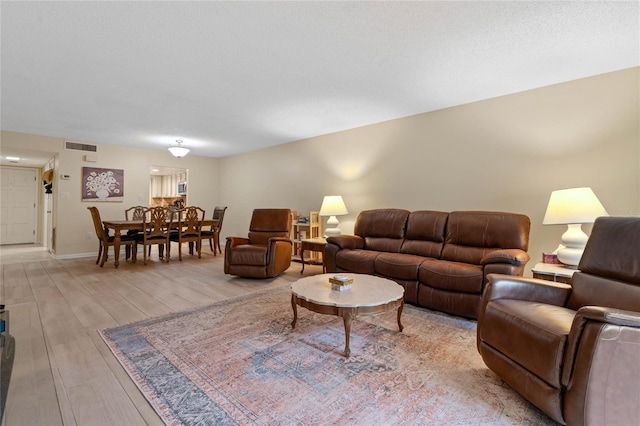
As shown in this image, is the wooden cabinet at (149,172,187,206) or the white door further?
the wooden cabinet at (149,172,187,206)

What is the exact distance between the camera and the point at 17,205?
752 cm

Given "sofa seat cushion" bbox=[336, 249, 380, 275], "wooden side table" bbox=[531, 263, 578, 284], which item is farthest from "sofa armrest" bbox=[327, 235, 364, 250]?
"wooden side table" bbox=[531, 263, 578, 284]

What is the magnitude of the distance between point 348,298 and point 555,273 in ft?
5.93

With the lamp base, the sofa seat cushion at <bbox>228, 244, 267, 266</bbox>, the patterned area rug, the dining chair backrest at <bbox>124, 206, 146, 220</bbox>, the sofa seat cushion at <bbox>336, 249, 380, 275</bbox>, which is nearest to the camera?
the patterned area rug

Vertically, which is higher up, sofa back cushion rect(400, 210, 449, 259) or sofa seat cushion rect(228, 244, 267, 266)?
sofa back cushion rect(400, 210, 449, 259)

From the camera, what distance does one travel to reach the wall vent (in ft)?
18.5

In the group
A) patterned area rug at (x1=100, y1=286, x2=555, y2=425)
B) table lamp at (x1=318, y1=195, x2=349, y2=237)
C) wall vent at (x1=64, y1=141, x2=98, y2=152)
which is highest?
wall vent at (x1=64, y1=141, x2=98, y2=152)

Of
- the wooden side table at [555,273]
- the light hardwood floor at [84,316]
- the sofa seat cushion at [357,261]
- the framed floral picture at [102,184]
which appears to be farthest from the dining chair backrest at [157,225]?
the wooden side table at [555,273]

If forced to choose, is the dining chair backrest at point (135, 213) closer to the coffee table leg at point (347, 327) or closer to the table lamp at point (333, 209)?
the table lamp at point (333, 209)

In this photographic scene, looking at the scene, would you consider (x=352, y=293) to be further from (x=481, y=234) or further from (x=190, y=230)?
(x=190, y=230)

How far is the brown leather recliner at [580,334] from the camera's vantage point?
3.92 ft

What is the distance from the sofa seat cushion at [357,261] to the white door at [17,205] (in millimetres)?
8923

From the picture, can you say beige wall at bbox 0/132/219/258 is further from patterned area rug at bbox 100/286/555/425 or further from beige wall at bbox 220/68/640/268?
patterned area rug at bbox 100/286/555/425

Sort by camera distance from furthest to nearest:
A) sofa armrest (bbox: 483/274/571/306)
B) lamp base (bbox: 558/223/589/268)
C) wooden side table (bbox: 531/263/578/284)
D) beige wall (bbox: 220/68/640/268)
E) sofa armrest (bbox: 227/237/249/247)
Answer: sofa armrest (bbox: 227/237/249/247)
beige wall (bbox: 220/68/640/268)
lamp base (bbox: 558/223/589/268)
wooden side table (bbox: 531/263/578/284)
sofa armrest (bbox: 483/274/571/306)
